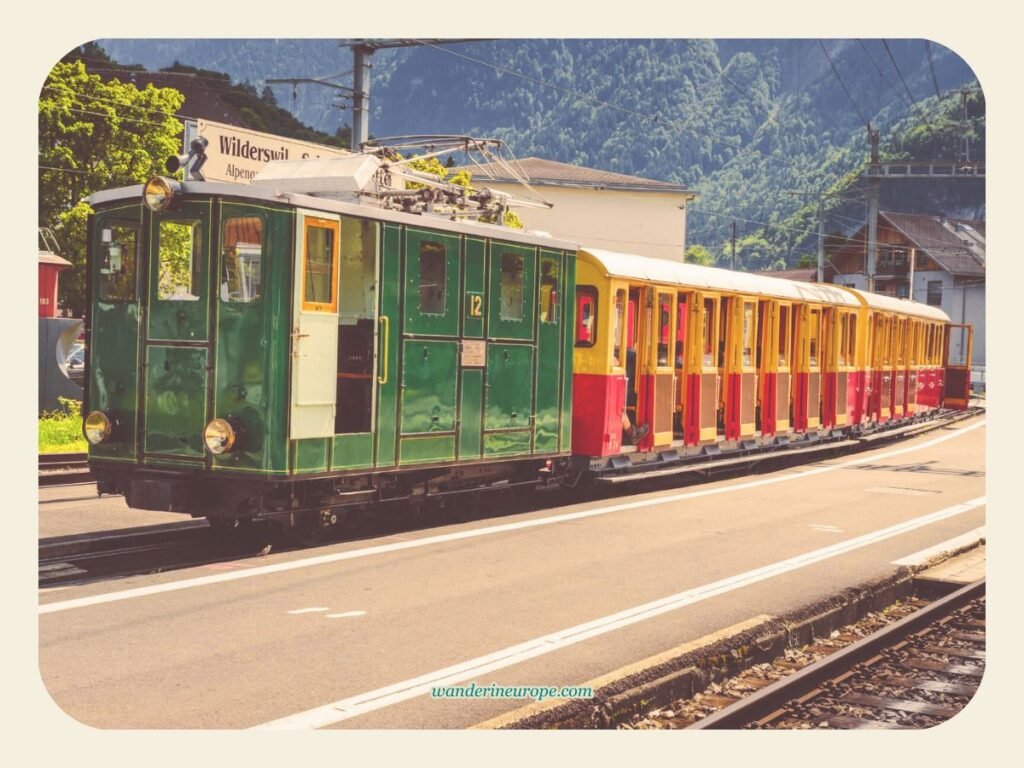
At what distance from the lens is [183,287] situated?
34.6ft

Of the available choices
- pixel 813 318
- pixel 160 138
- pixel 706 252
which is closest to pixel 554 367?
pixel 706 252

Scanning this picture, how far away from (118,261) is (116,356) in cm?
81

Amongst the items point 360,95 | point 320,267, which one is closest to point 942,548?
point 320,267

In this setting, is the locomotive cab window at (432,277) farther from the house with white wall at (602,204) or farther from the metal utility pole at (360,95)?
the metal utility pole at (360,95)

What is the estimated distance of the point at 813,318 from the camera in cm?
2155

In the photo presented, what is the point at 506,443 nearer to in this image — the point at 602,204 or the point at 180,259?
the point at 602,204

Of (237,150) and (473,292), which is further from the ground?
(237,150)

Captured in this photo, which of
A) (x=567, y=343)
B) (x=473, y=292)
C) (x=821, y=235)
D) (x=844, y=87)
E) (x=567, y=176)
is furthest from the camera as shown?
(x=567, y=343)

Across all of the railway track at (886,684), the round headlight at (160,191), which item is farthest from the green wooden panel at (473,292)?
the railway track at (886,684)

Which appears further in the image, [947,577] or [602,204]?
[602,204]

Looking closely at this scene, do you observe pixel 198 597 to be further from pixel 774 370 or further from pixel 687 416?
pixel 774 370

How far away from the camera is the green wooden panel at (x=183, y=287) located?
1041cm

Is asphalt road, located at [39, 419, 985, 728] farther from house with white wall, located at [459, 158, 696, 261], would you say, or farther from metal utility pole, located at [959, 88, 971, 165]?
metal utility pole, located at [959, 88, 971, 165]

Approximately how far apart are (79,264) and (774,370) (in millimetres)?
11789
